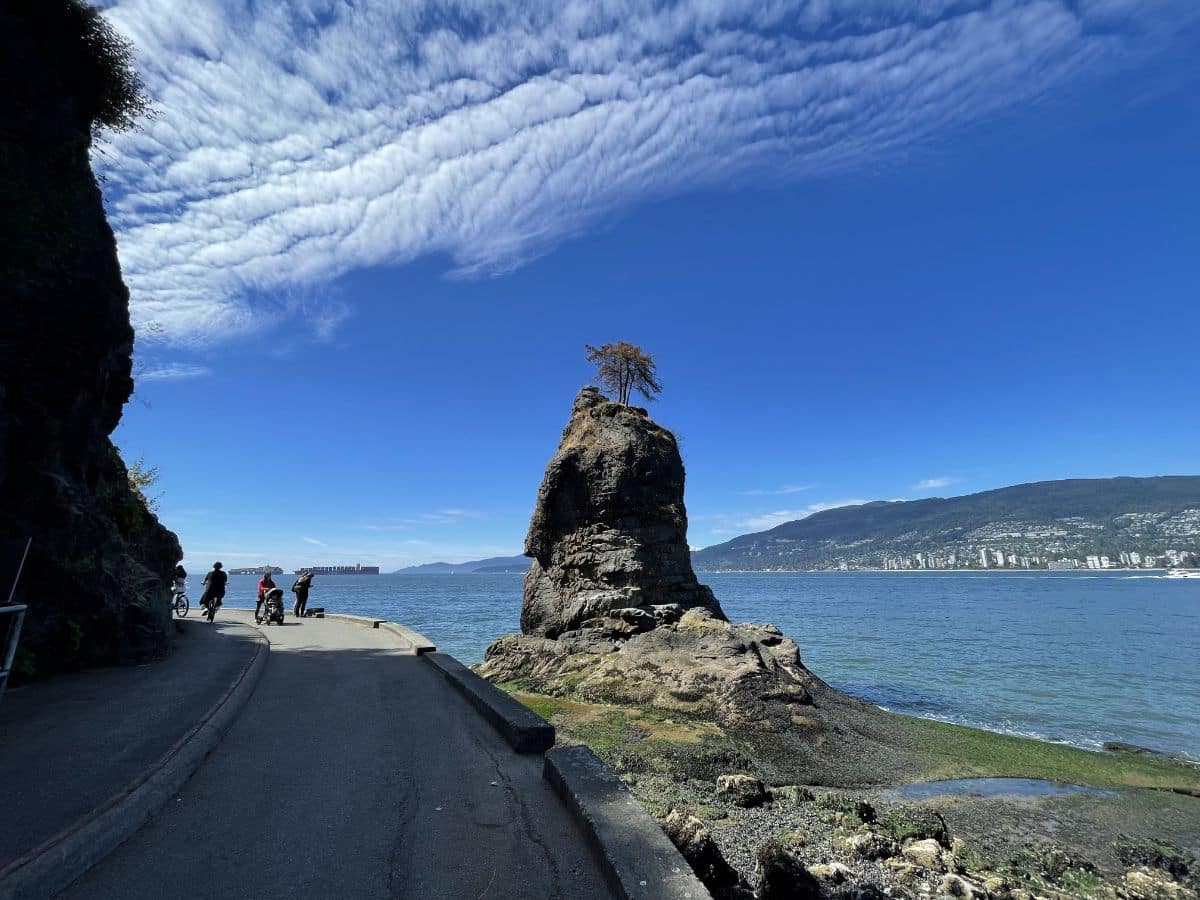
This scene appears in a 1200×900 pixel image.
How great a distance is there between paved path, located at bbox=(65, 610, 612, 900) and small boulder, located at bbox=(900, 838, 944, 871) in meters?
5.42

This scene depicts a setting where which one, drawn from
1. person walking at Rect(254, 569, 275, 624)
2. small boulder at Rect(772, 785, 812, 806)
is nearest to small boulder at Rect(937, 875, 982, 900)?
small boulder at Rect(772, 785, 812, 806)

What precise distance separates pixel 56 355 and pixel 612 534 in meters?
19.1

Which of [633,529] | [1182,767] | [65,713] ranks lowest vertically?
[1182,767]

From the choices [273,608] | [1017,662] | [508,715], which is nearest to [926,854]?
[508,715]

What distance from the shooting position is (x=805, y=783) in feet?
39.3

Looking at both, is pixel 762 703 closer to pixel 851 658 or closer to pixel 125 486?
pixel 125 486

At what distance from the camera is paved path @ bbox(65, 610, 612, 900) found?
4172mm

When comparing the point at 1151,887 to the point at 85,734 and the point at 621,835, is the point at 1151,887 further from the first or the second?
the point at 85,734

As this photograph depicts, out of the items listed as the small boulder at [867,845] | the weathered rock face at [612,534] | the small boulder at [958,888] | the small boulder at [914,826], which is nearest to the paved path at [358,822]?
the small boulder at [867,845]

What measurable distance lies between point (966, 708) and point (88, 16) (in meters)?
30.8

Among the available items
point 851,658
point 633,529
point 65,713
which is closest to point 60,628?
point 65,713

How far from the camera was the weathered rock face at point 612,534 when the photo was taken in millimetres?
24078

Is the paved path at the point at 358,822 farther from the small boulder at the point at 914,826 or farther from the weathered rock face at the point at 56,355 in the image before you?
the small boulder at the point at 914,826

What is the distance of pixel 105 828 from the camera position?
4.53 metres
